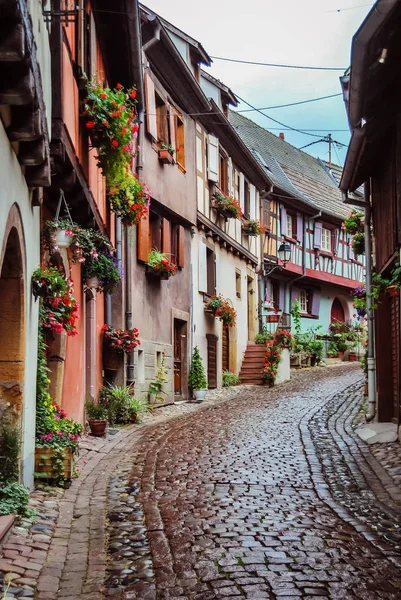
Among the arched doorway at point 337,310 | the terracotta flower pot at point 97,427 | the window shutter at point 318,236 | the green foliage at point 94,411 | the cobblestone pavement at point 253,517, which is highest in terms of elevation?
the window shutter at point 318,236

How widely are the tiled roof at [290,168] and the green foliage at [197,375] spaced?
1105 centimetres

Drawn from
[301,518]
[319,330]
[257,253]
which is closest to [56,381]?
[301,518]

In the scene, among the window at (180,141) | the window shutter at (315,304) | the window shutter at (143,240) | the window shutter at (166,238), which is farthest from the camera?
the window shutter at (315,304)

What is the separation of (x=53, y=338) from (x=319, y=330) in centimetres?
2350

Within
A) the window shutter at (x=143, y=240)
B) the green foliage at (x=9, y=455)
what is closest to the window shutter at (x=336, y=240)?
the window shutter at (x=143, y=240)

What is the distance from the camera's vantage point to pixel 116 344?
13.1 meters

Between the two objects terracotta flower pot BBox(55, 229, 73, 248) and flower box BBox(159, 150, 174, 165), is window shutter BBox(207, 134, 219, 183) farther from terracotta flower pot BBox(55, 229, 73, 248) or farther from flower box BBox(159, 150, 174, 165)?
terracotta flower pot BBox(55, 229, 73, 248)

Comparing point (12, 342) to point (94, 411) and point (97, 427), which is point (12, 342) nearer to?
point (97, 427)

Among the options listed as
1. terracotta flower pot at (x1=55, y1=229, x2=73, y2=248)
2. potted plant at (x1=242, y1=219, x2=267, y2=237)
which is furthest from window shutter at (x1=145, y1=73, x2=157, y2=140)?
potted plant at (x1=242, y1=219, x2=267, y2=237)

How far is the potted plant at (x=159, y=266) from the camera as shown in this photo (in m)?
15.1

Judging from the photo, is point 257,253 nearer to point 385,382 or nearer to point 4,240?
point 385,382

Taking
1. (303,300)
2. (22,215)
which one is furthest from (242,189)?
(22,215)

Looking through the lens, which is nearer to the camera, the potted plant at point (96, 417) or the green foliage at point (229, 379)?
the potted plant at point (96, 417)

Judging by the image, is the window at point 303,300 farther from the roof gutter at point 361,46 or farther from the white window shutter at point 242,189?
the roof gutter at point 361,46
